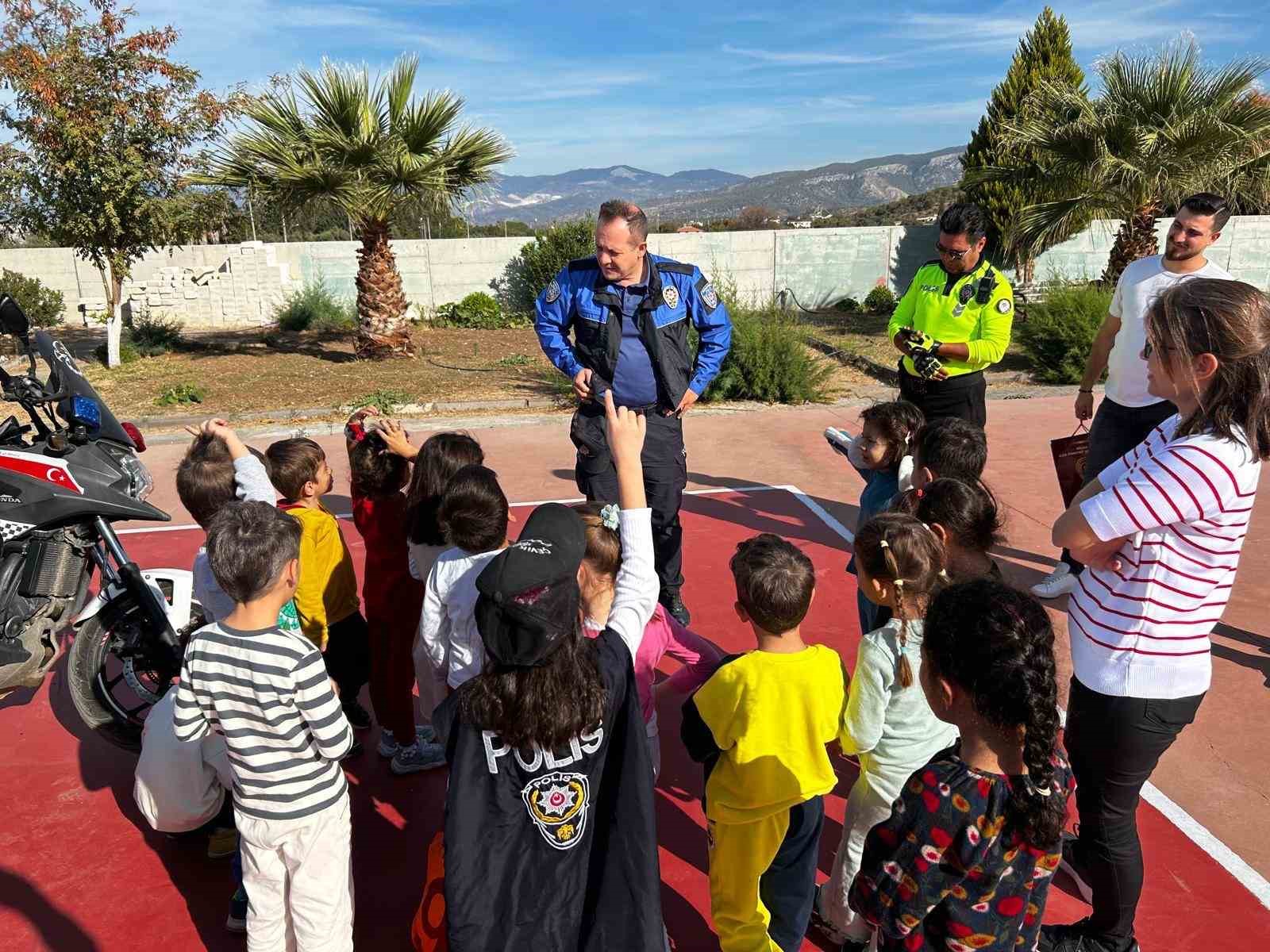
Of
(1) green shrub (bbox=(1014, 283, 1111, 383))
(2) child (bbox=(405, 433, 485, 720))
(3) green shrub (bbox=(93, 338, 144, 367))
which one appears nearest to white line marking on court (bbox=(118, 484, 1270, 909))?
(2) child (bbox=(405, 433, 485, 720))

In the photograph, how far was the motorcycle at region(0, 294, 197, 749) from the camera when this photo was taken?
3.51 meters

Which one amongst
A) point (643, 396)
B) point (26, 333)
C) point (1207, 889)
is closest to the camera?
point (1207, 889)

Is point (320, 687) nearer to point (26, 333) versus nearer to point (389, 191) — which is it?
point (26, 333)

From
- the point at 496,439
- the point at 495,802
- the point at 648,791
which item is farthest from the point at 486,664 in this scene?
the point at 496,439

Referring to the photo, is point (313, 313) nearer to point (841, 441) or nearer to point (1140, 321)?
point (841, 441)

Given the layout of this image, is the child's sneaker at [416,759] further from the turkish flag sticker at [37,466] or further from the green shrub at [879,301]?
the green shrub at [879,301]

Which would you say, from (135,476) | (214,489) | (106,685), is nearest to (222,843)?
(106,685)

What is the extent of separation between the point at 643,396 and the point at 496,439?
4961 mm

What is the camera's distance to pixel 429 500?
3131mm

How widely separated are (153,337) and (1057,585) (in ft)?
51.8

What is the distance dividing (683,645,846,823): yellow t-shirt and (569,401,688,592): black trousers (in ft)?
7.42

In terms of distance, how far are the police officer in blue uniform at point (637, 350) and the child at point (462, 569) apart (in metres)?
1.86

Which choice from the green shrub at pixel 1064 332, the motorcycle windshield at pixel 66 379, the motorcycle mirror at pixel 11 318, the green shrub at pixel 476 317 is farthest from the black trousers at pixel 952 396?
the green shrub at pixel 476 317

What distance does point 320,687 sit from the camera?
2371 mm
